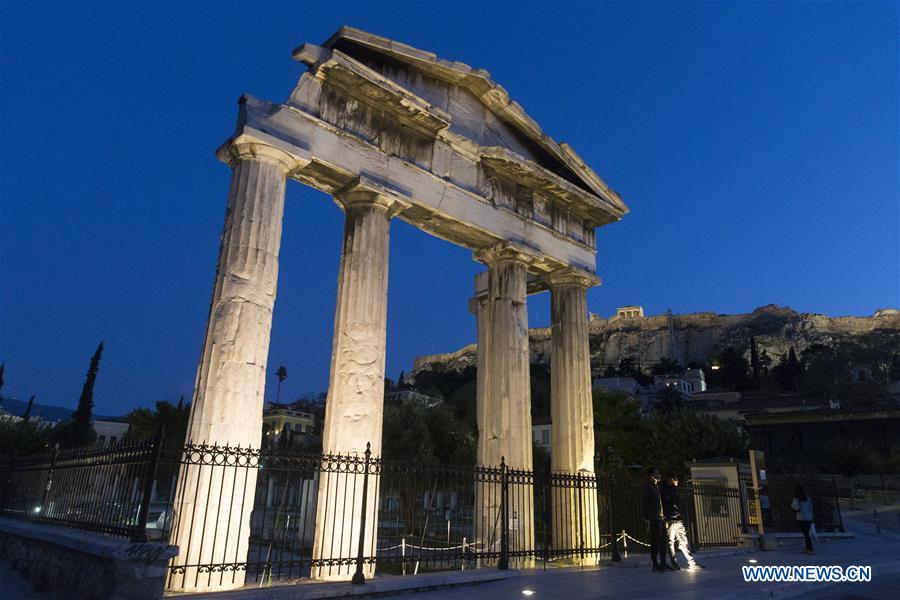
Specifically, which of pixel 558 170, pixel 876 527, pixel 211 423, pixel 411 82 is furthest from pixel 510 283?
pixel 876 527

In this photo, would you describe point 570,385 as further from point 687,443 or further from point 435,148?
point 687,443

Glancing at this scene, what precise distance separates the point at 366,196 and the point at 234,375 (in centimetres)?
420

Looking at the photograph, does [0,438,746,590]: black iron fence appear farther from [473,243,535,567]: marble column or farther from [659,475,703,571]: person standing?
[659,475,703,571]: person standing

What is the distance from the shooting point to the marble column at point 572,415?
12.6 metres

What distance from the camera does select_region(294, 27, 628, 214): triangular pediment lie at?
10.9 metres

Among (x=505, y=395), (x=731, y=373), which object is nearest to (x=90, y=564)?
(x=505, y=395)

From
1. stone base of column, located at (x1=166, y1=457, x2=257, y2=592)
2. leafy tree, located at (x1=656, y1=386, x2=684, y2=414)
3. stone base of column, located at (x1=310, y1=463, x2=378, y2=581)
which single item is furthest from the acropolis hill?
stone base of column, located at (x1=166, y1=457, x2=257, y2=592)

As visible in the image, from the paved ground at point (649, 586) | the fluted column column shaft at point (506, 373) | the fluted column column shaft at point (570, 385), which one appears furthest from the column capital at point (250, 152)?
the fluted column column shaft at point (570, 385)

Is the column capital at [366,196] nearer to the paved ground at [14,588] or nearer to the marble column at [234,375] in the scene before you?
the marble column at [234,375]

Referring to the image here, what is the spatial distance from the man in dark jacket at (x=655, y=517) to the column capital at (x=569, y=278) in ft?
18.7

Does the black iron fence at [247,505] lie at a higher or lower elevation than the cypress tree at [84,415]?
lower

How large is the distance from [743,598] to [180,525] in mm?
7313

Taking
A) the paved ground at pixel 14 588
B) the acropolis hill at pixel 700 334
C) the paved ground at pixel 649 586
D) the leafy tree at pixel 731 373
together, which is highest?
the acropolis hill at pixel 700 334

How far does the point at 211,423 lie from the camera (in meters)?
8.14
